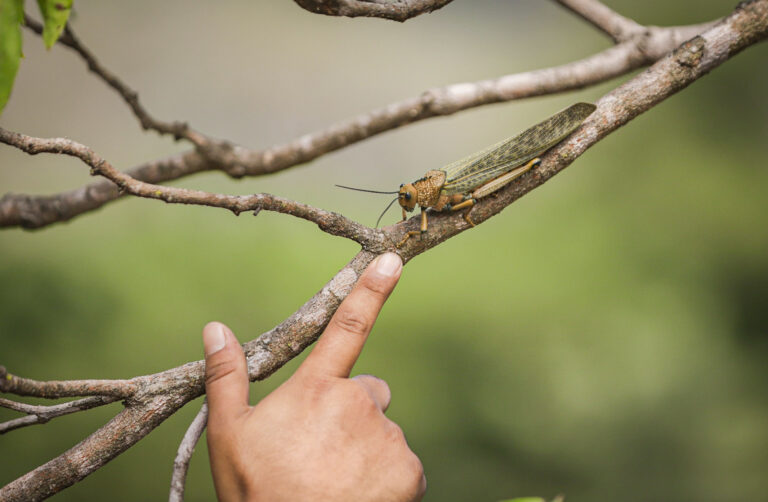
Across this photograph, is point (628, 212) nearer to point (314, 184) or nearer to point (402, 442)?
point (314, 184)

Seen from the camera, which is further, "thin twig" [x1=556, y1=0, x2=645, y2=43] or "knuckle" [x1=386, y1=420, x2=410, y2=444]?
"thin twig" [x1=556, y1=0, x2=645, y2=43]

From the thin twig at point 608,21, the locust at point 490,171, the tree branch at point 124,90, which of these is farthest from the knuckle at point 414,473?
the thin twig at point 608,21

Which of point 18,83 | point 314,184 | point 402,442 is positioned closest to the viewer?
point 402,442

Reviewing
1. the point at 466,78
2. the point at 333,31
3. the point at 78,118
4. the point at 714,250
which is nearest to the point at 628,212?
the point at 714,250

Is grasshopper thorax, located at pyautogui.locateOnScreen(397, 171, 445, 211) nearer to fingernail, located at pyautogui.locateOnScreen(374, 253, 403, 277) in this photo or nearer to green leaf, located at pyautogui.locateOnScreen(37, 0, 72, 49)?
fingernail, located at pyautogui.locateOnScreen(374, 253, 403, 277)

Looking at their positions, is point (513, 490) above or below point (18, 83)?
below

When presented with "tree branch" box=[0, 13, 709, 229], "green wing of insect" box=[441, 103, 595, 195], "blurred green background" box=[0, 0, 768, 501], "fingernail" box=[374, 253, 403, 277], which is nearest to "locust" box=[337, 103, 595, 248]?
"green wing of insect" box=[441, 103, 595, 195]

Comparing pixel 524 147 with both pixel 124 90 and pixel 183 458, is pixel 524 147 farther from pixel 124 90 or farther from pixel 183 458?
pixel 124 90

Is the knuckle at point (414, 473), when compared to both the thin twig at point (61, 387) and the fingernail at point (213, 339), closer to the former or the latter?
the fingernail at point (213, 339)
